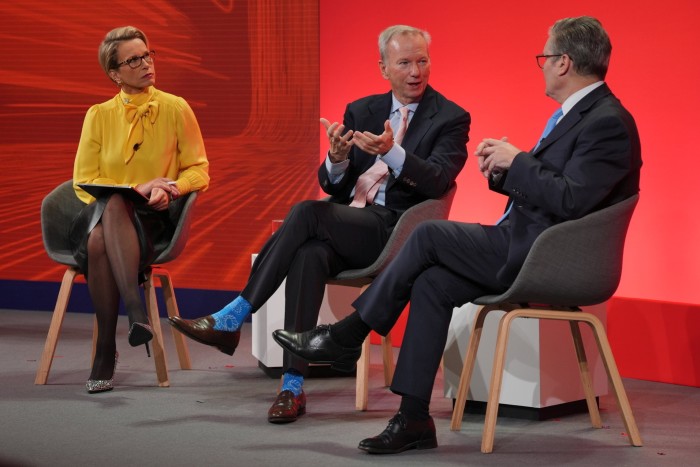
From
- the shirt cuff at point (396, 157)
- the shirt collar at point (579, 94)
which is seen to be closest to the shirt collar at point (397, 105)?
the shirt cuff at point (396, 157)

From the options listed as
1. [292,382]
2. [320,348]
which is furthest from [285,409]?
[320,348]

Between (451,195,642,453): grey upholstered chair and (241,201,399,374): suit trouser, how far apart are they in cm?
68

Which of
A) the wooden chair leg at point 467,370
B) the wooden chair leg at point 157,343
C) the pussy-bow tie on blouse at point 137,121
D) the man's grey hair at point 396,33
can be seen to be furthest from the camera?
the pussy-bow tie on blouse at point 137,121

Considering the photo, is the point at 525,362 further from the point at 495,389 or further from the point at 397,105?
the point at 397,105

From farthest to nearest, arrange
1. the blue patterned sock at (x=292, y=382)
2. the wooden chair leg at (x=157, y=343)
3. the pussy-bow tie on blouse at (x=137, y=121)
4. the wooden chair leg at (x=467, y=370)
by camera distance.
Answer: the pussy-bow tie on blouse at (x=137, y=121), the wooden chair leg at (x=157, y=343), the blue patterned sock at (x=292, y=382), the wooden chair leg at (x=467, y=370)

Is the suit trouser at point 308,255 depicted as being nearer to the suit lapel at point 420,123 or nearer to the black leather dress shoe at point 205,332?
the black leather dress shoe at point 205,332

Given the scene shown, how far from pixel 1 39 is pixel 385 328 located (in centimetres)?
418

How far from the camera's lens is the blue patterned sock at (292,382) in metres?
3.53

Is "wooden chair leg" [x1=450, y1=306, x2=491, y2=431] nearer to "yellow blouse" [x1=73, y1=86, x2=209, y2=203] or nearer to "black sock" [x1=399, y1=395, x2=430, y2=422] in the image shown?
"black sock" [x1=399, y1=395, x2=430, y2=422]

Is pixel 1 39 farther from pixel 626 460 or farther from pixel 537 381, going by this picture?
pixel 626 460

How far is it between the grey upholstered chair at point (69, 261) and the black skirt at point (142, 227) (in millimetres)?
60

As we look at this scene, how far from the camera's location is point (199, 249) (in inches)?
241

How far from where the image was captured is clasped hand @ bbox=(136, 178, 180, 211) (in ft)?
13.6

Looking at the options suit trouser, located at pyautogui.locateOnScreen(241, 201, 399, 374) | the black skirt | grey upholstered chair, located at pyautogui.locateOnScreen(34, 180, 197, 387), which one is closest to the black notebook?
the black skirt
